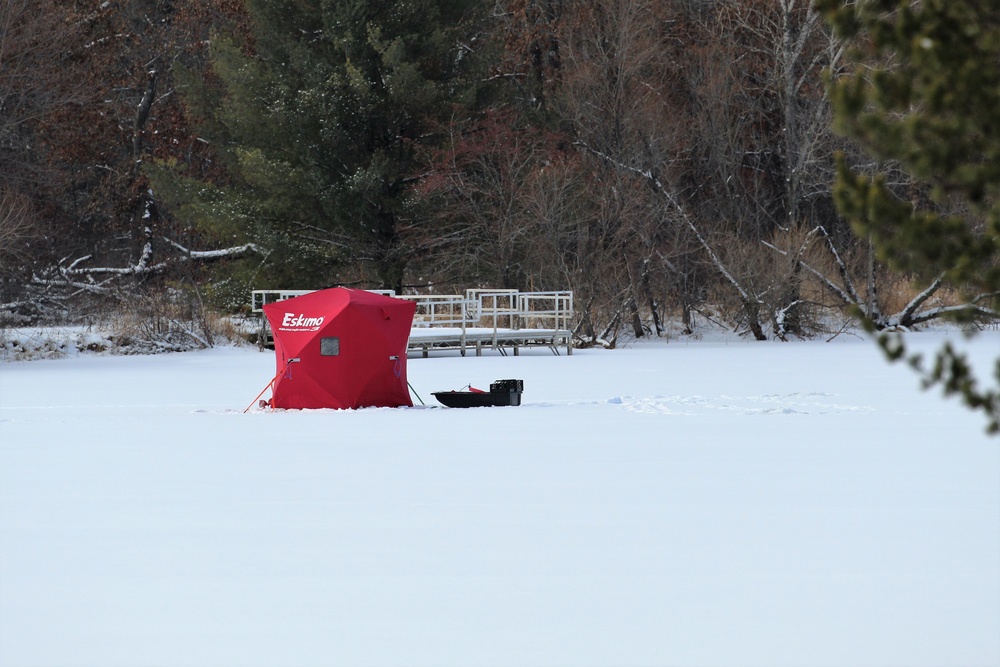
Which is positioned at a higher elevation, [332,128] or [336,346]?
[332,128]

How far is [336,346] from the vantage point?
40.3 feet

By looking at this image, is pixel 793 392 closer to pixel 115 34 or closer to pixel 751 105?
pixel 751 105

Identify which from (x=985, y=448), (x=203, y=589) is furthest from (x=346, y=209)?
(x=203, y=589)

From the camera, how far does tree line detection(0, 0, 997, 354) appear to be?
2820cm

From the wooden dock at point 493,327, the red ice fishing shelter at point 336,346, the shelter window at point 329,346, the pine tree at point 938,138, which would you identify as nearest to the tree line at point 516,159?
the wooden dock at point 493,327

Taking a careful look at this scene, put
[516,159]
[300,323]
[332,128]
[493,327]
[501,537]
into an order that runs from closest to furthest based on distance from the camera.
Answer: [501,537], [300,323], [493,327], [332,128], [516,159]

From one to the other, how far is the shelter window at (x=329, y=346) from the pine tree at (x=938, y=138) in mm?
9718

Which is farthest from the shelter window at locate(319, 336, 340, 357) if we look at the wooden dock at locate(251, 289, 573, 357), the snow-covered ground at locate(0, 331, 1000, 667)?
the wooden dock at locate(251, 289, 573, 357)

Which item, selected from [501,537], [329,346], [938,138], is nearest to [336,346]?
[329,346]

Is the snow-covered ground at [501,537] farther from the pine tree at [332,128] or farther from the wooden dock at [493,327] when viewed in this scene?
the pine tree at [332,128]

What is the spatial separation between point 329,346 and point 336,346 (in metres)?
0.06

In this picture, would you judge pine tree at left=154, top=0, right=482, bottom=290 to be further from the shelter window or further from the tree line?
the shelter window

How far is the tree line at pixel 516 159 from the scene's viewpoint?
92.5 ft

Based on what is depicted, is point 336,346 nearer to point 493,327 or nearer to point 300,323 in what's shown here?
point 300,323
